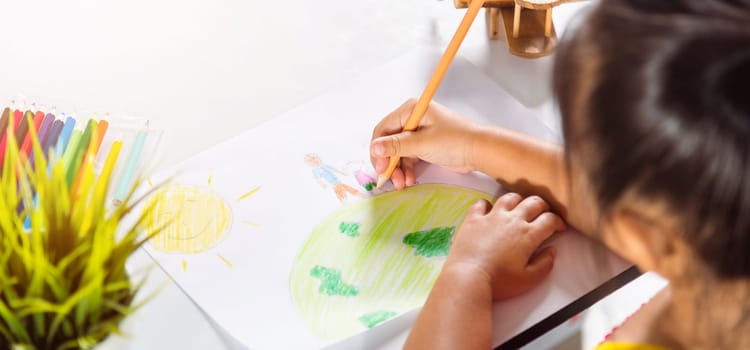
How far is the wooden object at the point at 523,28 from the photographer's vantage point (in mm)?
768

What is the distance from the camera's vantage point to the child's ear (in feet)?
1.45

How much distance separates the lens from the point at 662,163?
0.40 meters

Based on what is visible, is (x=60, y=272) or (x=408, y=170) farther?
(x=408, y=170)

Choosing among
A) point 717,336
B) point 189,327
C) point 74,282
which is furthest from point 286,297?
point 717,336

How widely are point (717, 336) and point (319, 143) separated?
0.34 metres

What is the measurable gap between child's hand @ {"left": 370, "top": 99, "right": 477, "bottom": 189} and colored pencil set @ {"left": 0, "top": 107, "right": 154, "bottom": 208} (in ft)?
0.64

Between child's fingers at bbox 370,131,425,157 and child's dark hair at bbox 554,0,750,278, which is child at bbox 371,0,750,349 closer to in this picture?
child's dark hair at bbox 554,0,750,278

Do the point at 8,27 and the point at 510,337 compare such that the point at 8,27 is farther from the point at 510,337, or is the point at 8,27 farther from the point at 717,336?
the point at 717,336

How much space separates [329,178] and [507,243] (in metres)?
0.15

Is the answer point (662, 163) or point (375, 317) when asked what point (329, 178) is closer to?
point (375, 317)

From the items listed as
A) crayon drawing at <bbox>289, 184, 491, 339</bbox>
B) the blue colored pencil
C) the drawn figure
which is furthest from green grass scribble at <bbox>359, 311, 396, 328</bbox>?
the blue colored pencil

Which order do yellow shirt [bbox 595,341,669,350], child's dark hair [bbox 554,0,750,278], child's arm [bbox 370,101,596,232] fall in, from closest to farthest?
1. child's dark hair [bbox 554,0,750,278]
2. yellow shirt [bbox 595,341,669,350]
3. child's arm [bbox 370,101,596,232]

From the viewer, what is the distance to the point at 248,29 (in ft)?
2.57

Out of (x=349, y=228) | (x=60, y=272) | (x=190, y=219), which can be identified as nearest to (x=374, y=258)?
(x=349, y=228)
